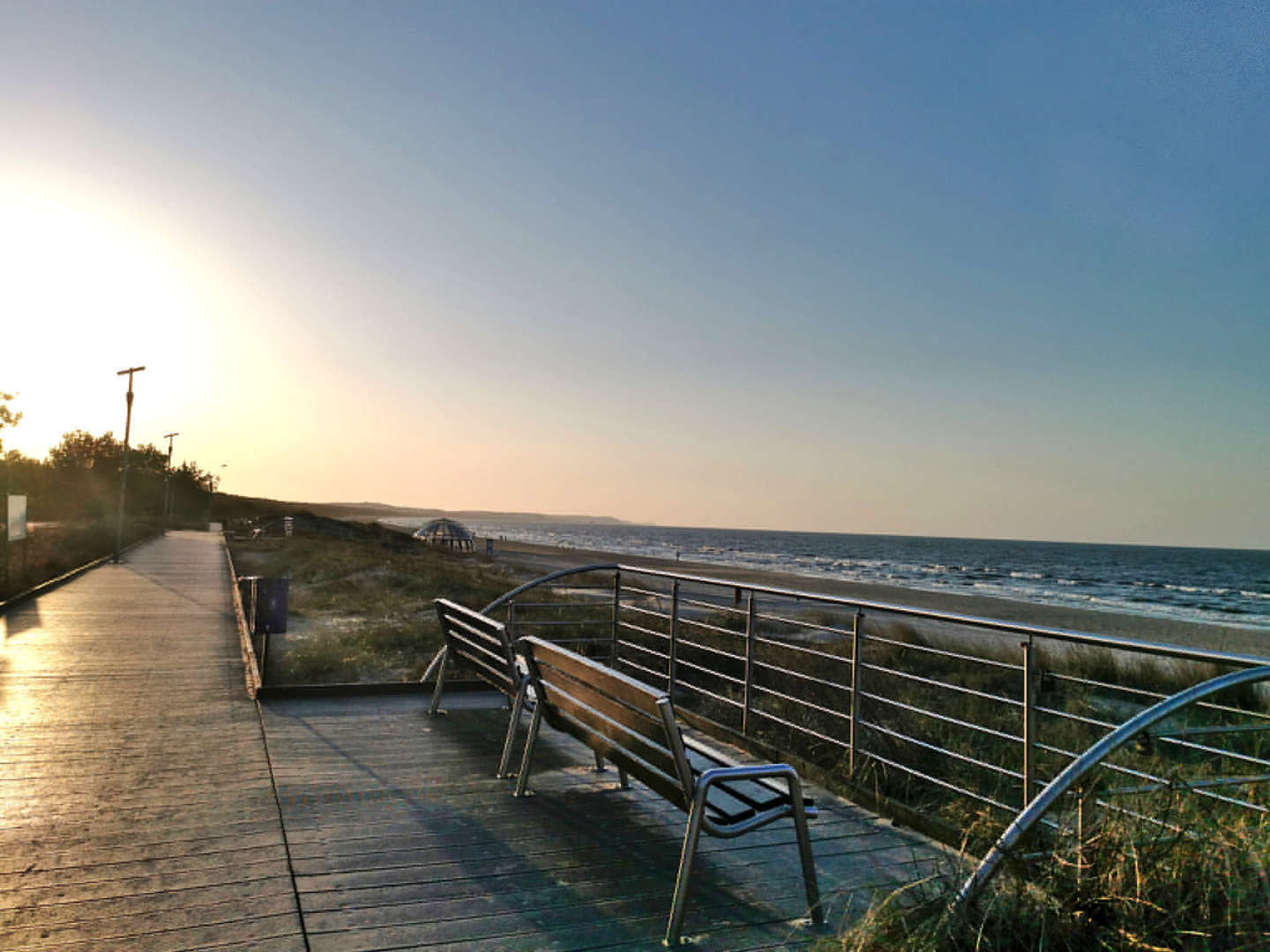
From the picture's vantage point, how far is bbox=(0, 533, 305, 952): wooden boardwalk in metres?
2.94

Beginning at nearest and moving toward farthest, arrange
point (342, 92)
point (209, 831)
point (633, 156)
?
point (209, 831) < point (342, 92) < point (633, 156)

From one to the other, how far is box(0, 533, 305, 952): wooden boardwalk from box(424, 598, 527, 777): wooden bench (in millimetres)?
1214

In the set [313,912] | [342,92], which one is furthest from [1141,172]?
[313,912]

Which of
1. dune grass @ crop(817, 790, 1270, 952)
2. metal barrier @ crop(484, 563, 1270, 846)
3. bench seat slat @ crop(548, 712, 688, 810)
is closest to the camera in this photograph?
dune grass @ crop(817, 790, 1270, 952)

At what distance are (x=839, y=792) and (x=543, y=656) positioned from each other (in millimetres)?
1742

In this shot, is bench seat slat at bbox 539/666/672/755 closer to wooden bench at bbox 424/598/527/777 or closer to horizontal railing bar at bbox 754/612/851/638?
wooden bench at bbox 424/598/527/777

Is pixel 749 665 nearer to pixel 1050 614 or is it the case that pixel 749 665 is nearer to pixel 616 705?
pixel 616 705

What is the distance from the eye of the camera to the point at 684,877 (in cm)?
292

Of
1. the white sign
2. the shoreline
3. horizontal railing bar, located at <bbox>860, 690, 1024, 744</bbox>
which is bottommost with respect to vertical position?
the shoreline

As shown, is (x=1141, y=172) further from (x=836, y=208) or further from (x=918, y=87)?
(x=836, y=208)

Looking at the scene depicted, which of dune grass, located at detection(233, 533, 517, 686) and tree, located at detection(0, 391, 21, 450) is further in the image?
tree, located at detection(0, 391, 21, 450)

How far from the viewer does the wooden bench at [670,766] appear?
2982 millimetres

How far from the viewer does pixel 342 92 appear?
10250 mm

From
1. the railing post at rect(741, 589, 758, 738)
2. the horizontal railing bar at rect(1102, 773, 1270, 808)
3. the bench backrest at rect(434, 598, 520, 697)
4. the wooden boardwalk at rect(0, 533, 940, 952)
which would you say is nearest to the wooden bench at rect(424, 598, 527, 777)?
the bench backrest at rect(434, 598, 520, 697)
